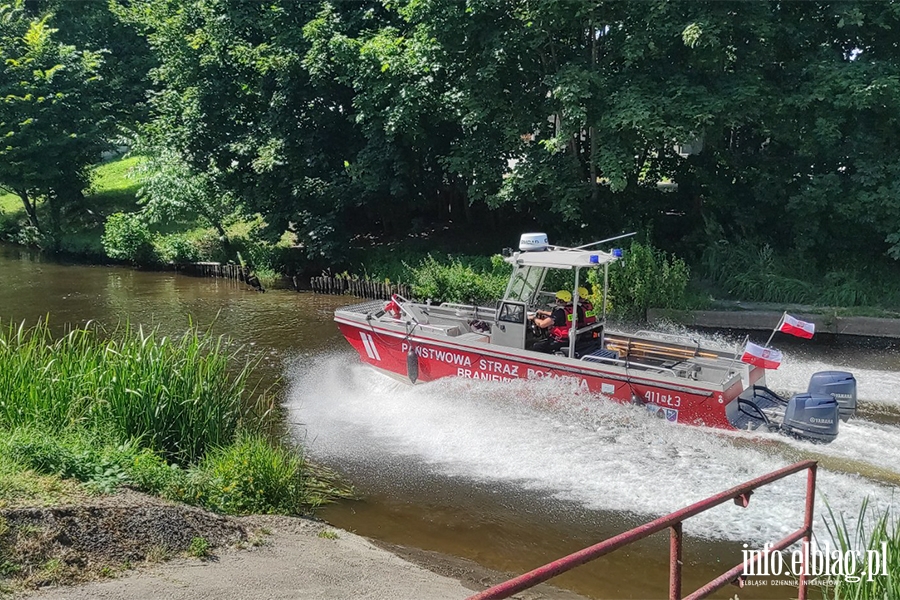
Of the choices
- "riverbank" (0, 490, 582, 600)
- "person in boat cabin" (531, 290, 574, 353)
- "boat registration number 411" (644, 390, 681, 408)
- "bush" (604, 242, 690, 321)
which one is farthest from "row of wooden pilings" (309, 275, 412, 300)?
"riverbank" (0, 490, 582, 600)

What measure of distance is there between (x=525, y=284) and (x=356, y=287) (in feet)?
31.6

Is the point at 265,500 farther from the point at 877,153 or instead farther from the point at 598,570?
the point at 877,153

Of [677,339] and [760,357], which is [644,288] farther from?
[760,357]

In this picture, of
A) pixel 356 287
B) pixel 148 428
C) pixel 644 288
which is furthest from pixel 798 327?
pixel 356 287

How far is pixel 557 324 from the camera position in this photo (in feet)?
34.6

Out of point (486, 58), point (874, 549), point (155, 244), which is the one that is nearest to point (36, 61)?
point (155, 244)

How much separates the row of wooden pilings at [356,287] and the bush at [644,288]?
17.8 feet

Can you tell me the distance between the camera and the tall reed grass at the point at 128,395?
22.7 ft

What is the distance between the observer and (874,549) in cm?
381

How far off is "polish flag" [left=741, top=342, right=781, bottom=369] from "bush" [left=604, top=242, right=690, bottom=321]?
612cm

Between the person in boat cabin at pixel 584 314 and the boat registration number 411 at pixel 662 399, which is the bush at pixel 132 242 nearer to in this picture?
the person in boat cabin at pixel 584 314

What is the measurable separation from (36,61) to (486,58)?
20001mm

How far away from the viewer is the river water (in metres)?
6.90

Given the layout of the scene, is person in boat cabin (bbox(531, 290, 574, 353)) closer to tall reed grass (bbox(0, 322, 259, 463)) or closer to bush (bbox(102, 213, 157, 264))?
tall reed grass (bbox(0, 322, 259, 463))
